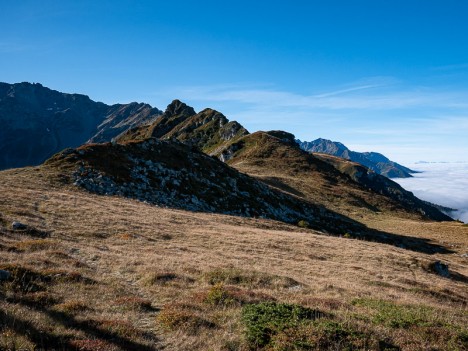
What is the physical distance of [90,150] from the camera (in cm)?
5506

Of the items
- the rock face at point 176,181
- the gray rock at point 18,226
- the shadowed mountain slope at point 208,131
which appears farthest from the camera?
the shadowed mountain slope at point 208,131

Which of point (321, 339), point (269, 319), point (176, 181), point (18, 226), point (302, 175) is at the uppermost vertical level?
point (302, 175)

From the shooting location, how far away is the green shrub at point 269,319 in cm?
1028

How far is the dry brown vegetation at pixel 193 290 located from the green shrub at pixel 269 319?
50 mm

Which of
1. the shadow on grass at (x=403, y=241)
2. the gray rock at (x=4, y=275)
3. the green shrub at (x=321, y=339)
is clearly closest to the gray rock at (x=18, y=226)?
the gray rock at (x=4, y=275)

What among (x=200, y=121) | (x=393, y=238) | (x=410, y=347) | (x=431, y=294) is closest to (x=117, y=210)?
(x=431, y=294)

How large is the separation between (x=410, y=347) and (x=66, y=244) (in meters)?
19.9

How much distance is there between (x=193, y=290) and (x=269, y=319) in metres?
5.34

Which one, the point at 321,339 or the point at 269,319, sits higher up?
the point at 321,339

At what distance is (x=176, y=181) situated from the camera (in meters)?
56.3

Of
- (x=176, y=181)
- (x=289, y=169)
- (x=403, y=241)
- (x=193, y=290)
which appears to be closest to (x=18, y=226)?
(x=193, y=290)

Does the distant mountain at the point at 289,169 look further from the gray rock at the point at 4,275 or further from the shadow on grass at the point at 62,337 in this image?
the shadow on grass at the point at 62,337

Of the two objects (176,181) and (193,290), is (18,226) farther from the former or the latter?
(176,181)

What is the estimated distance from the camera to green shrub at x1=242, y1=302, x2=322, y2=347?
10281mm
